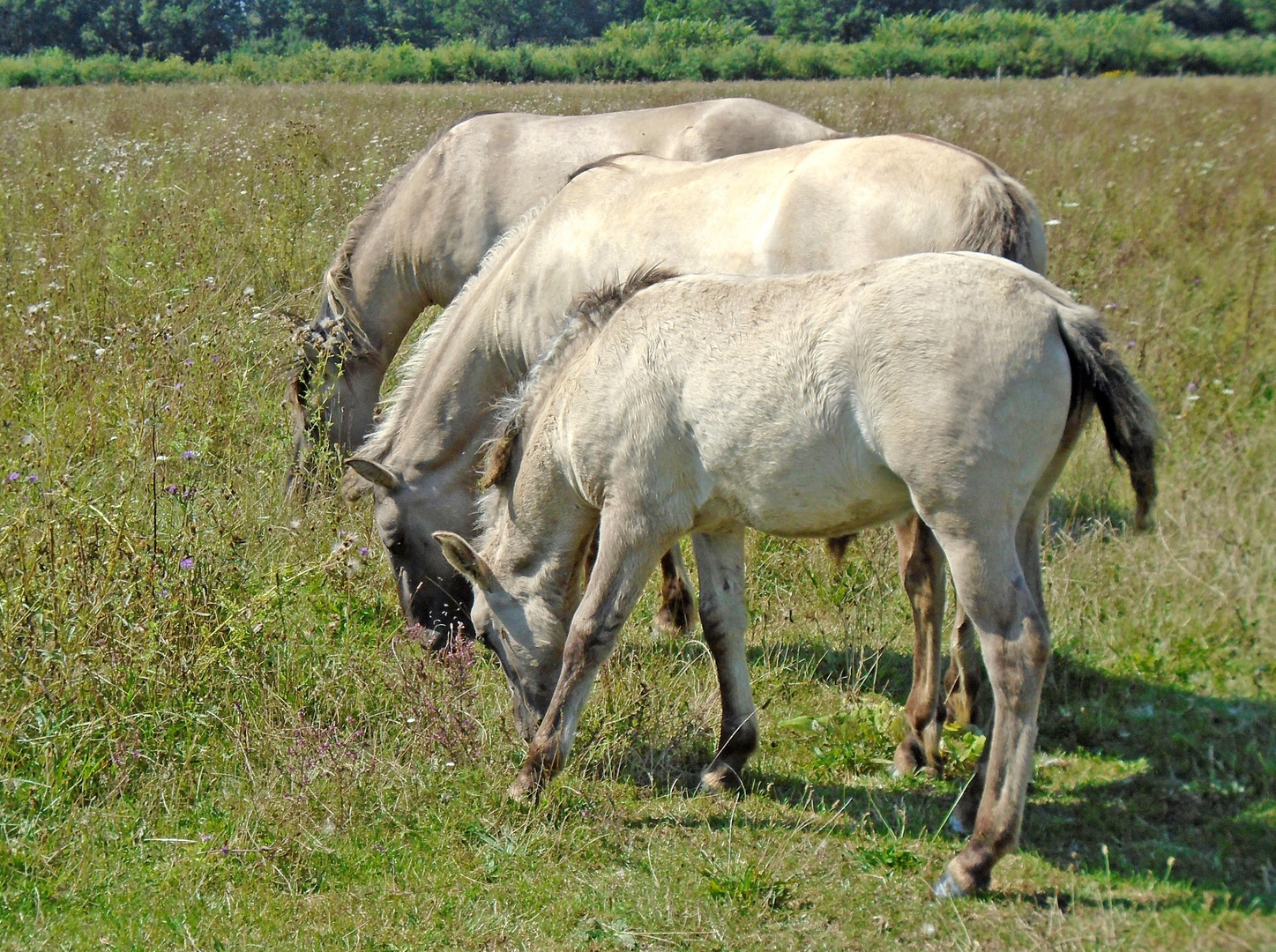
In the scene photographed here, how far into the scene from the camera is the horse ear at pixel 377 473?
5012 mm

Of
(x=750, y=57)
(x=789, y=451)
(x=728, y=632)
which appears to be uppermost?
(x=750, y=57)

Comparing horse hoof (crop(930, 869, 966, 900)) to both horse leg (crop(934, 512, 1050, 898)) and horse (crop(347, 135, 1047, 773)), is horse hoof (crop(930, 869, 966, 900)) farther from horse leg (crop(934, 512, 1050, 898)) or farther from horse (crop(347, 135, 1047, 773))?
horse (crop(347, 135, 1047, 773))

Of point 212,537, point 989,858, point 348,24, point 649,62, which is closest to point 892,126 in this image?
point 212,537

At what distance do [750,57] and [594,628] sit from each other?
75.0 feet

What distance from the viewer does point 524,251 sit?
5.38 metres

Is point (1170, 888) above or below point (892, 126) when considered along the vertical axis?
below

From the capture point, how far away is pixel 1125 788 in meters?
4.05

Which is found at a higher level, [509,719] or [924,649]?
[924,649]

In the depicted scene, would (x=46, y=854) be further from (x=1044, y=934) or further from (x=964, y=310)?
(x=964, y=310)

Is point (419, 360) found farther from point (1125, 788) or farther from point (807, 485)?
point (1125, 788)

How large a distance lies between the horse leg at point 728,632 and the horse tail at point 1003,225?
54.6 inches

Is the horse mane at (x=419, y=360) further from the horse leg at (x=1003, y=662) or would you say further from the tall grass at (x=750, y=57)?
the tall grass at (x=750, y=57)

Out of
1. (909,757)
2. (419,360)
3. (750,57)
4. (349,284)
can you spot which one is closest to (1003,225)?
(909,757)

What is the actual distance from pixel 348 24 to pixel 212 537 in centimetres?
3583
